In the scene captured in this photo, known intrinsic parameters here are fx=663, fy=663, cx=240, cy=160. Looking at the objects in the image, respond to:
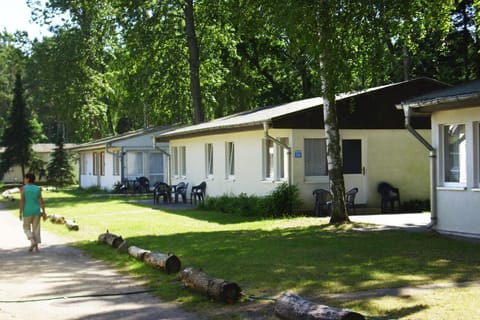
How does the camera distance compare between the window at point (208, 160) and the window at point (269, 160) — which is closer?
the window at point (269, 160)

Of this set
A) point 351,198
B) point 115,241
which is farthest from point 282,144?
point 115,241

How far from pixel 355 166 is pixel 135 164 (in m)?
19.7

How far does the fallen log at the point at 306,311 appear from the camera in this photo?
21.3 ft

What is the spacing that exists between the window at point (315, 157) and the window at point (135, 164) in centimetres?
1919

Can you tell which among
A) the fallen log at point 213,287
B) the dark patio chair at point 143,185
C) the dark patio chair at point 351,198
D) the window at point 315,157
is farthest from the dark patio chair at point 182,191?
the fallen log at point 213,287

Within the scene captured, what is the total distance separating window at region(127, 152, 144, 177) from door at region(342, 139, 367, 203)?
19391 millimetres

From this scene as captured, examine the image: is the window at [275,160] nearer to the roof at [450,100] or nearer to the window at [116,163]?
the roof at [450,100]

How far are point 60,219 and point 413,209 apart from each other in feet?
36.5

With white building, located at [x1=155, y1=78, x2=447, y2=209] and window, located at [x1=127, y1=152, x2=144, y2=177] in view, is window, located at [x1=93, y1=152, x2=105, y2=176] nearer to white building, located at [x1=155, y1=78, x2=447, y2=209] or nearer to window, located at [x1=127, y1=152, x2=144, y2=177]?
window, located at [x1=127, y1=152, x2=144, y2=177]

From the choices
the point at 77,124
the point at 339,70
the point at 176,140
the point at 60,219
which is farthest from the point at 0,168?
the point at 339,70

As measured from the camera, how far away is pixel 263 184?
2194cm

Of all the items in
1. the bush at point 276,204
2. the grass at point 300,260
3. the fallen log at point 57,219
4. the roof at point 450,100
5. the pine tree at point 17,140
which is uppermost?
the pine tree at point 17,140

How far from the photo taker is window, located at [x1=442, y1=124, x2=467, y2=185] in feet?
47.7

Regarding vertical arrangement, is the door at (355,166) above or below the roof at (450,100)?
below
